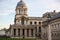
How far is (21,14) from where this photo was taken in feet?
353

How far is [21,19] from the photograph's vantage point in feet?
349

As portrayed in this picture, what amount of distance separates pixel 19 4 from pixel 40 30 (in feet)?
57.0

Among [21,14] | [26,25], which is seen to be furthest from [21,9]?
[26,25]

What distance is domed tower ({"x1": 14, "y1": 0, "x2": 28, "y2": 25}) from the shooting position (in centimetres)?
10575

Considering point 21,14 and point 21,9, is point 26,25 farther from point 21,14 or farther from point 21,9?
point 21,9

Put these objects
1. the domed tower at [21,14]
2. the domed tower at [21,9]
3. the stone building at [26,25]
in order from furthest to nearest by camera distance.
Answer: the domed tower at [21,9], the domed tower at [21,14], the stone building at [26,25]

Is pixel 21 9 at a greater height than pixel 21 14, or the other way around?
pixel 21 9

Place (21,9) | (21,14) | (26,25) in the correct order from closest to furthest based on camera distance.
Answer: (26,25) → (21,9) → (21,14)

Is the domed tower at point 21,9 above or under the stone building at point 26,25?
above

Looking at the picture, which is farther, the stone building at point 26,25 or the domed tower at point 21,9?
the domed tower at point 21,9

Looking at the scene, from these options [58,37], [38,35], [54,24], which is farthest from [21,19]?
[58,37]

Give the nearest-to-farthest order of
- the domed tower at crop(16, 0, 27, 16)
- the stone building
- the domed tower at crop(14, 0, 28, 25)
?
the stone building → the domed tower at crop(14, 0, 28, 25) → the domed tower at crop(16, 0, 27, 16)

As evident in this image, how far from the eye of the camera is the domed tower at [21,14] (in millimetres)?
105750

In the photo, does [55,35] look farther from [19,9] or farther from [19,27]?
[19,9]
